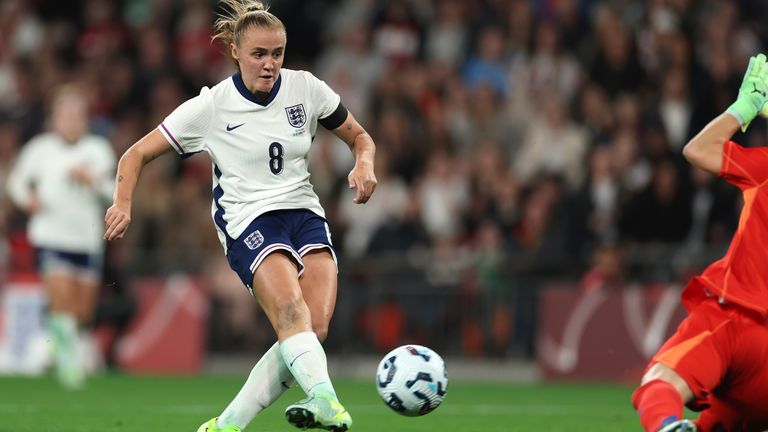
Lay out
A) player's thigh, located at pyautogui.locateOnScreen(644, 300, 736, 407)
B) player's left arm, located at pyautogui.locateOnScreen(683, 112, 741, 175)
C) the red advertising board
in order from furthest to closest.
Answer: the red advertising board
player's left arm, located at pyautogui.locateOnScreen(683, 112, 741, 175)
player's thigh, located at pyautogui.locateOnScreen(644, 300, 736, 407)

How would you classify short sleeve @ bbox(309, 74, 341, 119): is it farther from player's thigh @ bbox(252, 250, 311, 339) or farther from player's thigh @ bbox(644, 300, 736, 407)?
player's thigh @ bbox(644, 300, 736, 407)

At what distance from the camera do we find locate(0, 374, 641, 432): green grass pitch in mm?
8633

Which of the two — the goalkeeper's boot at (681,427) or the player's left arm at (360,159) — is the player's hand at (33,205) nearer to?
the player's left arm at (360,159)

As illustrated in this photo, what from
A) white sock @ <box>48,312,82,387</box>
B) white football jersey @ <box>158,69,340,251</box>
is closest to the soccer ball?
white football jersey @ <box>158,69,340,251</box>

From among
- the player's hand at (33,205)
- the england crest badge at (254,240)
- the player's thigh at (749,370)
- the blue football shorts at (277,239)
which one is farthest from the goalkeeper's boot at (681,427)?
the player's hand at (33,205)

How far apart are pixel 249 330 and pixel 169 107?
349cm

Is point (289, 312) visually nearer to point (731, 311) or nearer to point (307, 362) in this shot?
point (307, 362)

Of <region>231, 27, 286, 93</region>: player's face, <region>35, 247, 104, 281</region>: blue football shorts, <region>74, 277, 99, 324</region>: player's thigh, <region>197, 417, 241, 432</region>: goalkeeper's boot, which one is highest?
<region>231, 27, 286, 93</region>: player's face

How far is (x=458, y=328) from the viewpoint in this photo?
49.9ft

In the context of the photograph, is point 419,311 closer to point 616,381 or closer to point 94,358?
point 616,381

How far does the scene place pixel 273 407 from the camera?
10.2m

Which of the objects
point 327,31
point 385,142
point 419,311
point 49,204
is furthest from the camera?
point 327,31

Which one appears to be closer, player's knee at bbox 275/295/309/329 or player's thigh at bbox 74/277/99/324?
player's knee at bbox 275/295/309/329

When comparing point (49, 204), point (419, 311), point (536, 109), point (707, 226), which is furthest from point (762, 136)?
point (49, 204)
